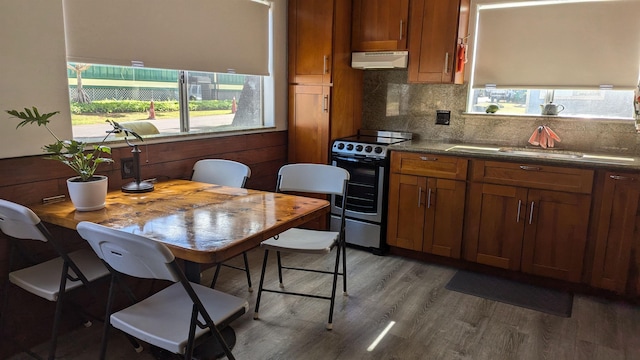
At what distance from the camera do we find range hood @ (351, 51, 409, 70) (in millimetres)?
3721

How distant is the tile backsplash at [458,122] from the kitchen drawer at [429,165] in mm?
607

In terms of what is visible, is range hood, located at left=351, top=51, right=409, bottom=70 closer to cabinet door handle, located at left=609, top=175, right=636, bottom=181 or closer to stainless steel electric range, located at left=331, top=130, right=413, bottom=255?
stainless steel electric range, located at left=331, top=130, right=413, bottom=255

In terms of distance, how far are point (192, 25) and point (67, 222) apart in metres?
1.62

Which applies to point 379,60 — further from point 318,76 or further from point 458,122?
point 458,122

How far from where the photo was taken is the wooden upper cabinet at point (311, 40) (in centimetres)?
373

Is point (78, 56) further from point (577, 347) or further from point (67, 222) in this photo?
point (577, 347)

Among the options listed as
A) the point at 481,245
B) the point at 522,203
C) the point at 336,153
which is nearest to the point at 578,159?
the point at 522,203

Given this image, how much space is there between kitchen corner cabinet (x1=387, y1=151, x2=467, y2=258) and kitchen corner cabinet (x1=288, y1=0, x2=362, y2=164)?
68cm

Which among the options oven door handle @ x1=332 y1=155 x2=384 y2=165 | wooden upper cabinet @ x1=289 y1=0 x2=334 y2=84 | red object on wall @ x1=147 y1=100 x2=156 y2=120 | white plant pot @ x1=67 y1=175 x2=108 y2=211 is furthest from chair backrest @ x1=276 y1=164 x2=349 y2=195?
wooden upper cabinet @ x1=289 y1=0 x2=334 y2=84

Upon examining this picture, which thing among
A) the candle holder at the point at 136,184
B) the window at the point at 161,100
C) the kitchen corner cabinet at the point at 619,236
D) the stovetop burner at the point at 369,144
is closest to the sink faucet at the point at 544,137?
the kitchen corner cabinet at the point at 619,236

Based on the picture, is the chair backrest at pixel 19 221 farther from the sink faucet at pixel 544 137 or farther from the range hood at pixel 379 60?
the sink faucet at pixel 544 137

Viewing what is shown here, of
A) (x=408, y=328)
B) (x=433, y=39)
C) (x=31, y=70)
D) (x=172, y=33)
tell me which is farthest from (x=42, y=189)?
(x=433, y=39)

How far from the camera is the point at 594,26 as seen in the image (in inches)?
130

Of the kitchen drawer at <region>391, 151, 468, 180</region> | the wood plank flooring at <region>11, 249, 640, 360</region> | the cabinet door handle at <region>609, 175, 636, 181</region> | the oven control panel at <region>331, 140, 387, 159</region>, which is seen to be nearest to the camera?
the wood plank flooring at <region>11, 249, 640, 360</region>
